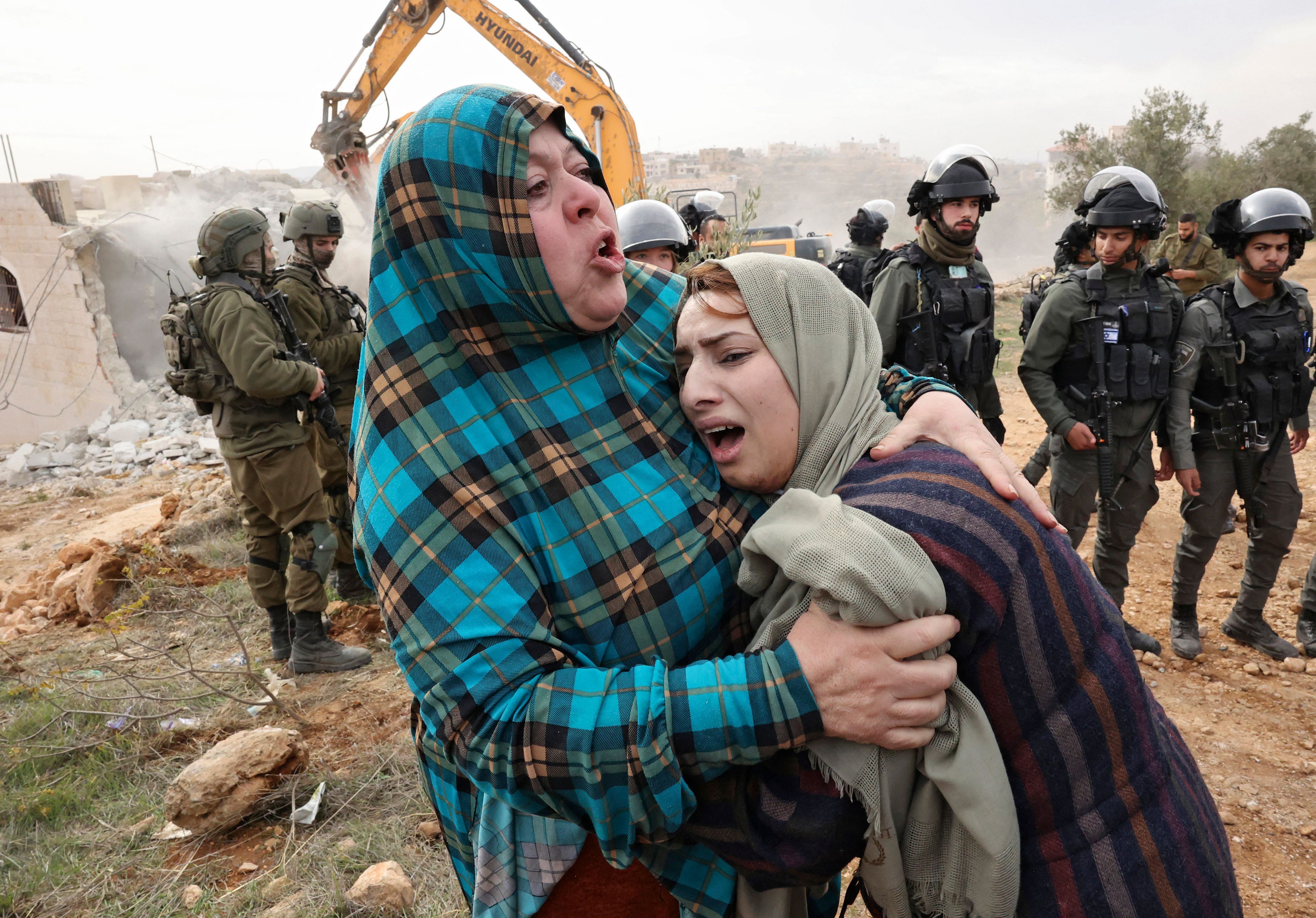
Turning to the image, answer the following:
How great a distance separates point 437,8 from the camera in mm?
11344

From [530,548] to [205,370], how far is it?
406cm

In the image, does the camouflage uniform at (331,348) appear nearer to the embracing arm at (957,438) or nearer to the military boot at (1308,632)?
the embracing arm at (957,438)

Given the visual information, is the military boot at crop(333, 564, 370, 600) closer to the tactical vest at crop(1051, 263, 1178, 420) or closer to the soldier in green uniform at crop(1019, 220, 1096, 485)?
the soldier in green uniform at crop(1019, 220, 1096, 485)

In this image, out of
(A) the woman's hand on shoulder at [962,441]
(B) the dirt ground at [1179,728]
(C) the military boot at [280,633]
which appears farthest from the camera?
(C) the military boot at [280,633]

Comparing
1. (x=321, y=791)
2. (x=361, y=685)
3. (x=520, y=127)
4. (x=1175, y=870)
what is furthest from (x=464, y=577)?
(x=361, y=685)

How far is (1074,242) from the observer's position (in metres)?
5.84

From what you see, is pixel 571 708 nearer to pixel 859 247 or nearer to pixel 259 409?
pixel 259 409

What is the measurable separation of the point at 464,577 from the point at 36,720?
4.17 m

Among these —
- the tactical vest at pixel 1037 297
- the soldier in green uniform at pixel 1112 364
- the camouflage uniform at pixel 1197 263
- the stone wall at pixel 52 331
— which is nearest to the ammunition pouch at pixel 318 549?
the soldier in green uniform at pixel 1112 364

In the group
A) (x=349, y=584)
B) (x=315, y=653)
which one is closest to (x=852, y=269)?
(x=349, y=584)

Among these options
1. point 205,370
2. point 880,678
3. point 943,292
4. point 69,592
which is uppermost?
point 943,292

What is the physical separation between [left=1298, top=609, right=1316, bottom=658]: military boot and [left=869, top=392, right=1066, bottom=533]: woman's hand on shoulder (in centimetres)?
426

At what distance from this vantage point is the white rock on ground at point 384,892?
252cm

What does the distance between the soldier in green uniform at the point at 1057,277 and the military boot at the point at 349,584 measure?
4483 millimetres
